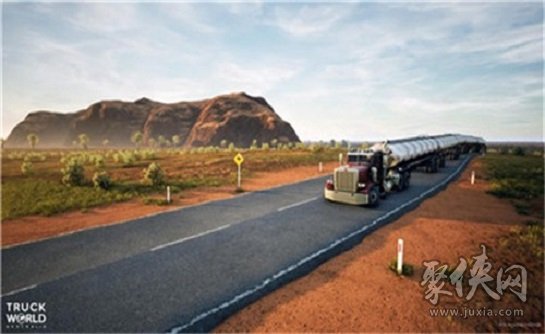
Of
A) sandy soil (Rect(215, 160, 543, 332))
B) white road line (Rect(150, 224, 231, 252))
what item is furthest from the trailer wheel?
white road line (Rect(150, 224, 231, 252))

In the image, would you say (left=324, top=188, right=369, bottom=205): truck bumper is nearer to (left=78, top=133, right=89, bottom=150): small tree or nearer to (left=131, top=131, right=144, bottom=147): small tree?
(left=131, top=131, right=144, bottom=147): small tree

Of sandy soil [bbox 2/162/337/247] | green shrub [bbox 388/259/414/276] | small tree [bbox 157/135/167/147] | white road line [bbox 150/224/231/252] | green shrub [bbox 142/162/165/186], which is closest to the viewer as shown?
green shrub [bbox 388/259/414/276]

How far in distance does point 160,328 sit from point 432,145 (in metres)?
30.5

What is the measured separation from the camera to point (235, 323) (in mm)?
5789

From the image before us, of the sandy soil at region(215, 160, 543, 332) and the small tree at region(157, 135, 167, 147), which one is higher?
the small tree at region(157, 135, 167, 147)

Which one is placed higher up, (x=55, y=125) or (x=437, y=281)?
(x=55, y=125)

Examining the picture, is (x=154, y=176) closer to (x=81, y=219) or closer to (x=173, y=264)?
(x=81, y=219)

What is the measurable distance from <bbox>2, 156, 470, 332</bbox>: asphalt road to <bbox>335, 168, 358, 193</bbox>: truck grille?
121 centimetres

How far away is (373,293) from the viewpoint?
6.95 metres

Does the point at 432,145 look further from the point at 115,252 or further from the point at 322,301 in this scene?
the point at 115,252

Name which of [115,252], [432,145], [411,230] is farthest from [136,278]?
[432,145]

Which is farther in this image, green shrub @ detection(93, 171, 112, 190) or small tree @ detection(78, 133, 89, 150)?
small tree @ detection(78, 133, 89, 150)

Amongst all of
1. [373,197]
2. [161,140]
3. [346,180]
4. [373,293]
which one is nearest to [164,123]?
[161,140]

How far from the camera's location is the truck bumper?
14.2 meters
